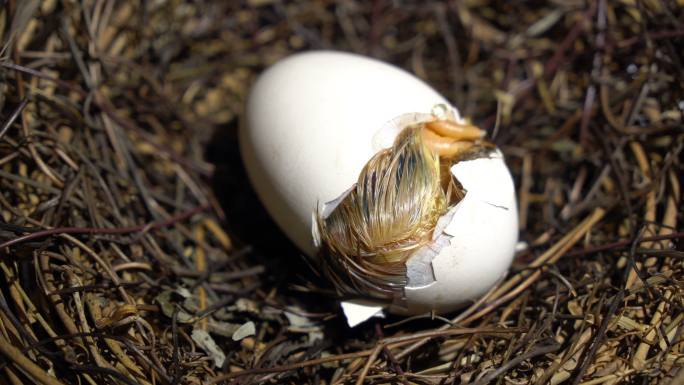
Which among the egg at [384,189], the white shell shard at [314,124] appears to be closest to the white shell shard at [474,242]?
the egg at [384,189]

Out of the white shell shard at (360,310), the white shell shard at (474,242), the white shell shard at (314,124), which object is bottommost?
the white shell shard at (360,310)

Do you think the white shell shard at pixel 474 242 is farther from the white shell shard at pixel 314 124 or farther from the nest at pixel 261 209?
the white shell shard at pixel 314 124

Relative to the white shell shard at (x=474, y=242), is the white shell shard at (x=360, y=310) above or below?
below

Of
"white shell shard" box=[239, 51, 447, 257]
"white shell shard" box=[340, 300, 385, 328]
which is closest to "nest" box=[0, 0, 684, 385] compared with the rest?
"white shell shard" box=[340, 300, 385, 328]

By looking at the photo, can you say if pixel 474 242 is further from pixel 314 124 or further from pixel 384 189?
pixel 314 124

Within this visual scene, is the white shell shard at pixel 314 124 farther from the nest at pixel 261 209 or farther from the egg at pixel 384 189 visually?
the nest at pixel 261 209
